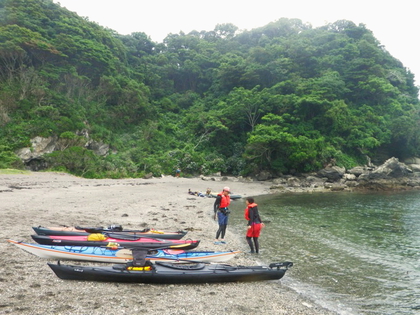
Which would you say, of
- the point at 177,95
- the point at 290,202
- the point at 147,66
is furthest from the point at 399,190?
the point at 147,66

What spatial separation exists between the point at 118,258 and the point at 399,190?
34.1 meters

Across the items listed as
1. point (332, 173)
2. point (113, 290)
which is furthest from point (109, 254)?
point (332, 173)

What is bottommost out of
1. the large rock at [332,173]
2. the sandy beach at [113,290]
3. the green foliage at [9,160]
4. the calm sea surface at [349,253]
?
the calm sea surface at [349,253]

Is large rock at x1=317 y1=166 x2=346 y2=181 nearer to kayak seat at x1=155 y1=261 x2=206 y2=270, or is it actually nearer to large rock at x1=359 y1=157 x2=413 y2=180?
large rock at x1=359 y1=157 x2=413 y2=180

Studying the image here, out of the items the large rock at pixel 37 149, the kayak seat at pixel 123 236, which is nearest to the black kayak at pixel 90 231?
the kayak seat at pixel 123 236

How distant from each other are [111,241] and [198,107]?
4833 cm

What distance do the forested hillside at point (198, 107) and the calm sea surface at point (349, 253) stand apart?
20.3 m

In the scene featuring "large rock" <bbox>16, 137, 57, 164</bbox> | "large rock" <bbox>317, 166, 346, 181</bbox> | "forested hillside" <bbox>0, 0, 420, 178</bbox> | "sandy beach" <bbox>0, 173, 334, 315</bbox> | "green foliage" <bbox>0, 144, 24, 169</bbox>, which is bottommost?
"sandy beach" <bbox>0, 173, 334, 315</bbox>

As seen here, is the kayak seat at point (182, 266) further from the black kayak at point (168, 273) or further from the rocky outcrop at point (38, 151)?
the rocky outcrop at point (38, 151)

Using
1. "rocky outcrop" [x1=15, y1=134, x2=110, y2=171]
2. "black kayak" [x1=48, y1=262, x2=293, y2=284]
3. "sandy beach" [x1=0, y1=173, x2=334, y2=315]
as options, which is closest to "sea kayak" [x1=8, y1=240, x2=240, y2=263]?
"sandy beach" [x1=0, y1=173, x2=334, y2=315]

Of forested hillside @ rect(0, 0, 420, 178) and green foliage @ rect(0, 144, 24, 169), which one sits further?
forested hillside @ rect(0, 0, 420, 178)

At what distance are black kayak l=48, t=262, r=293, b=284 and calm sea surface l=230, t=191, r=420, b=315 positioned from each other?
110 cm

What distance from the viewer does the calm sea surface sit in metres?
6.43

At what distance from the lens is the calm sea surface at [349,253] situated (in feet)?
21.1
